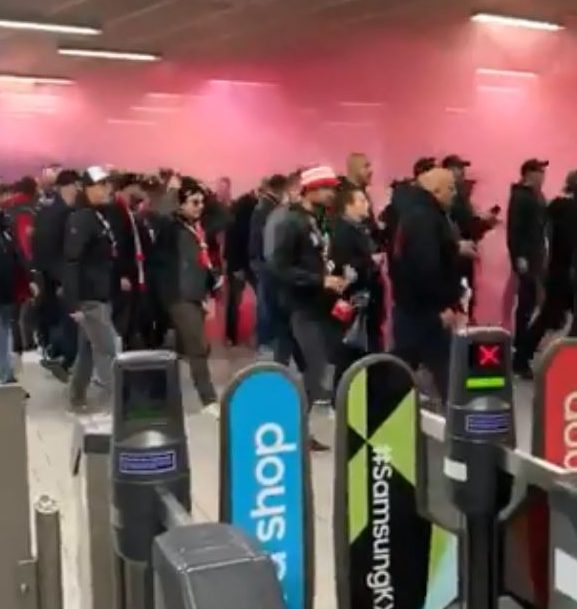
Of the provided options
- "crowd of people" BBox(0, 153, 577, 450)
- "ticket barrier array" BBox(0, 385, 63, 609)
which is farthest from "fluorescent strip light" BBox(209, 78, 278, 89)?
"ticket barrier array" BBox(0, 385, 63, 609)

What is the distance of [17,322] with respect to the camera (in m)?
9.04

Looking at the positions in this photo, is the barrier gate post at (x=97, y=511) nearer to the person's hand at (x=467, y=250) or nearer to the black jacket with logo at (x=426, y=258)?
the black jacket with logo at (x=426, y=258)

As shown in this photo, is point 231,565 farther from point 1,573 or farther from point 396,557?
point 396,557

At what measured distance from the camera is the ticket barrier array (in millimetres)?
1735

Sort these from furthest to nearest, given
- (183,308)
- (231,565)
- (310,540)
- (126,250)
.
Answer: (126,250), (183,308), (310,540), (231,565)

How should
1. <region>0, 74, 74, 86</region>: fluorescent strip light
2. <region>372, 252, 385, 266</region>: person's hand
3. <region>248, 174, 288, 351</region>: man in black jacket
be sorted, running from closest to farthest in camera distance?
<region>372, 252, 385, 266</region>: person's hand < <region>248, 174, 288, 351</region>: man in black jacket < <region>0, 74, 74, 86</region>: fluorescent strip light

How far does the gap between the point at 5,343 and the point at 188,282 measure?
1.56 meters

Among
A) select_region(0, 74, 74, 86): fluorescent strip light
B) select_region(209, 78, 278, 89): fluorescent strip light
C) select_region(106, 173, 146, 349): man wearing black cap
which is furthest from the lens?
select_region(0, 74, 74, 86): fluorescent strip light

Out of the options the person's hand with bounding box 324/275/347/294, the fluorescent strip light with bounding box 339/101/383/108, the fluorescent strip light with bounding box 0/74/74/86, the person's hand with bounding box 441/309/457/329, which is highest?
the fluorescent strip light with bounding box 0/74/74/86

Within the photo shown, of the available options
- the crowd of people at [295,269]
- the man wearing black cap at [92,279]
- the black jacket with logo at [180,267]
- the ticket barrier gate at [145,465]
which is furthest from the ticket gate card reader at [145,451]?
the man wearing black cap at [92,279]

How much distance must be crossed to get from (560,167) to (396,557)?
24.6ft

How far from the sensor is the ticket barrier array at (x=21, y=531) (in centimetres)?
174

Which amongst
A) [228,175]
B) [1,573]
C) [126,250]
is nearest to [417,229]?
[126,250]

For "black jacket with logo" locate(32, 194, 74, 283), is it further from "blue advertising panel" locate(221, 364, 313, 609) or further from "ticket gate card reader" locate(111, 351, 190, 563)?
"ticket gate card reader" locate(111, 351, 190, 563)
